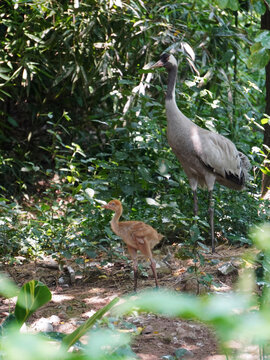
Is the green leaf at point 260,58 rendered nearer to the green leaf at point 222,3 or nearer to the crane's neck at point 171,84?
the green leaf at point 222,3

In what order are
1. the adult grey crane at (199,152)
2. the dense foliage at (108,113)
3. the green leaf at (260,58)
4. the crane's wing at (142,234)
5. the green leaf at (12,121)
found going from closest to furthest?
1. the green leaf at (260,58)
2. the crane's wing at (142,234)
3. the dense foliage at (108,113)
4. the adult grey crane at (199,152)
5. the green leaf at (12,121)

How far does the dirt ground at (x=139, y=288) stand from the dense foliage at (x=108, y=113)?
23 cm

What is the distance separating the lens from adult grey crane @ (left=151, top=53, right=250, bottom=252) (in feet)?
17.4

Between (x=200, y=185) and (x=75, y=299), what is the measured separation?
2186 mm

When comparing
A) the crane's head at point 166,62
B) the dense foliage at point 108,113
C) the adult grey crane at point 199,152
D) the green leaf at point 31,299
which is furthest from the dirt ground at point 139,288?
the crane's head at point 166,62

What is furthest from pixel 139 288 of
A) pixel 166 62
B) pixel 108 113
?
pixel 108 113

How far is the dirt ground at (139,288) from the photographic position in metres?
3.07

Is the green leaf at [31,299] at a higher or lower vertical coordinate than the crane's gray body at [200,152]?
higher

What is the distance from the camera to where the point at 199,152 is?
530 cm

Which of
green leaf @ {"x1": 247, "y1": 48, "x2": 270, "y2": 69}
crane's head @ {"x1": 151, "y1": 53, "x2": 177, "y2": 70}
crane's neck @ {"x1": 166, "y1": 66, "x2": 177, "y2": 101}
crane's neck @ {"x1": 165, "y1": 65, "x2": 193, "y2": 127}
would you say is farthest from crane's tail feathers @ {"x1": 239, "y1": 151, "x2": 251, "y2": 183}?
green leaf @ {"x1": 247, "y1": 48, "x2": 270, "y2": 69}

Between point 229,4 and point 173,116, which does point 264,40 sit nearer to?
point 229,4

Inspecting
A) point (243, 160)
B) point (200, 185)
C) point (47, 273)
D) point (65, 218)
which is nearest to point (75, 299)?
point (47, 273)

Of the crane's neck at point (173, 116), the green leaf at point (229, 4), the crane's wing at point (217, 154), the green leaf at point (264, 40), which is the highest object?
the green leaf at point (229, 4)

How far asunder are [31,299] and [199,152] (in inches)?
155
